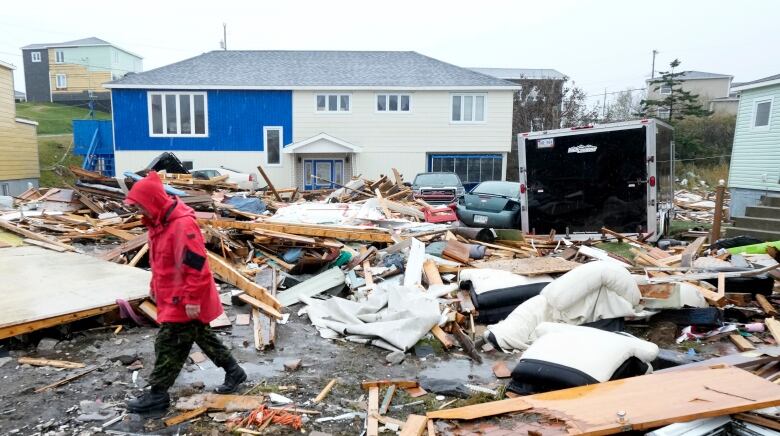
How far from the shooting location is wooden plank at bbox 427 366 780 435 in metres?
→ 3.03

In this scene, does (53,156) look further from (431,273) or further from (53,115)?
(431,273)

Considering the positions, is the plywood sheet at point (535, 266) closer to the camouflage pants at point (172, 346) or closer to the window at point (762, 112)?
the camouflage pants at point (172, 346)

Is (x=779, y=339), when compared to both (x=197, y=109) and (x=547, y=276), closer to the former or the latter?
(x=547, y=276)

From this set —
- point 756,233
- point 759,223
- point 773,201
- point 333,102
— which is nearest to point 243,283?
point 756,233

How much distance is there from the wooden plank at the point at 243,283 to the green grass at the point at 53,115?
3926 centimetres

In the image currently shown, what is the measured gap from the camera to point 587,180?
9.24 m

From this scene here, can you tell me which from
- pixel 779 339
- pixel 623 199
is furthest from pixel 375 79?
pixel 779 339

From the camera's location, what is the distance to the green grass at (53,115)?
39.3 m

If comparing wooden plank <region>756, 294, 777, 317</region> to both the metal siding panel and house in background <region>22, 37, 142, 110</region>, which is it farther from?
house in background <region>22, 37, 142, 110</region>

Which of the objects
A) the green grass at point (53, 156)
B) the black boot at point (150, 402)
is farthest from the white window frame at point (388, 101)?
the black boot at point (150, 402)

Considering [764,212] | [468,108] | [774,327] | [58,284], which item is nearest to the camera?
[774,327]

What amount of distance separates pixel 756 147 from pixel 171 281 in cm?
2009

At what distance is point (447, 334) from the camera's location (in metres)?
5.60

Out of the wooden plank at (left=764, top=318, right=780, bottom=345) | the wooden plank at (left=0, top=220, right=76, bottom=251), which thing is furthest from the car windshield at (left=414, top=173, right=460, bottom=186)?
the wooden plank at (left=764, top=318, right=780, bottom=345)
